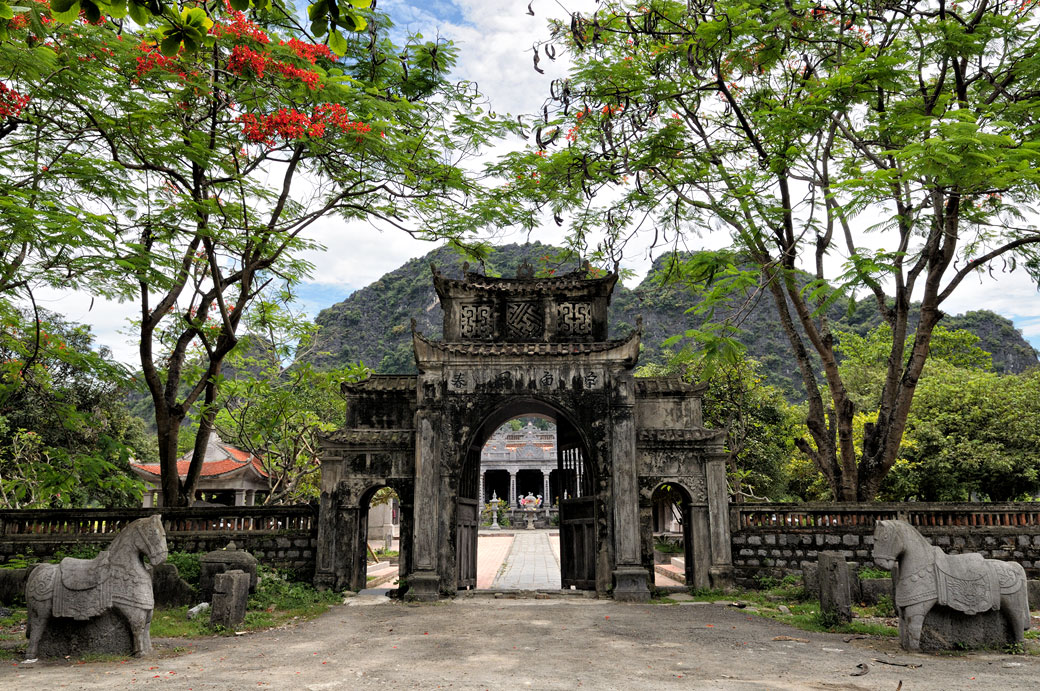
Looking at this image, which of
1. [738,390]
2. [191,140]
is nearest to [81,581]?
[191,140]

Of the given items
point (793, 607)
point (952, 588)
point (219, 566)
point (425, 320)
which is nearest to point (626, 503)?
A: point (793, 607)

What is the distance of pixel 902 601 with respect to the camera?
7.61 meters

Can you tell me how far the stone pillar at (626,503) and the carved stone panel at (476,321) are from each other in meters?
2.96

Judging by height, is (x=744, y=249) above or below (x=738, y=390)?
above

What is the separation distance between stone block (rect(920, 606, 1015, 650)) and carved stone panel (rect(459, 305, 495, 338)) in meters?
8.91

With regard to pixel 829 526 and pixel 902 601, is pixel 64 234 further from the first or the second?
pixel 829 526

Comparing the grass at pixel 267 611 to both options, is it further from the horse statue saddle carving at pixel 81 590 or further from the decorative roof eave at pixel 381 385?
the decorative roof eave at pixel 381 385

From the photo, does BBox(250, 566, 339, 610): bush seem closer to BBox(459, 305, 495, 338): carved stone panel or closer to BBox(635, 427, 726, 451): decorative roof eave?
BBox(459, 305, 495, 338): carved stone panel

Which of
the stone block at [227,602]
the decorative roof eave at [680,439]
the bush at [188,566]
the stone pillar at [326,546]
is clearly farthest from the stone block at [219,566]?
the decorative roof eave at [680,439]

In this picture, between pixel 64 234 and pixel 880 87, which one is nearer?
pixel 64 234

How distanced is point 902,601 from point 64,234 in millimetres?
12203

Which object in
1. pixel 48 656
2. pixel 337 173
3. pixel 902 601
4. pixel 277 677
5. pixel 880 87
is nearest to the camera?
pixel 277 677

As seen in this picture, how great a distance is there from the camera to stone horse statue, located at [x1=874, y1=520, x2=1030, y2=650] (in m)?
7.40

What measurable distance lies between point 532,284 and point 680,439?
14.4 feet
